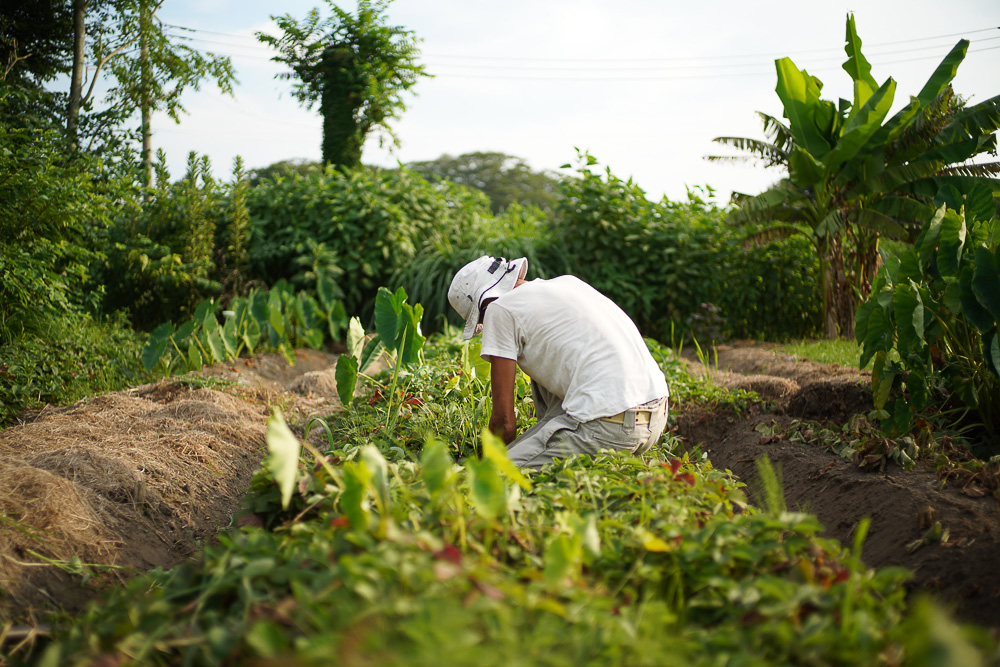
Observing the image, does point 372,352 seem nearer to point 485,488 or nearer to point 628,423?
point 628,423

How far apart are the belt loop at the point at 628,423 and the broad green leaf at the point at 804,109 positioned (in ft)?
21.7

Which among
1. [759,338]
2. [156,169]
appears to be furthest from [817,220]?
[156,169]

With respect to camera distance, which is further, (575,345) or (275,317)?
(275,317)

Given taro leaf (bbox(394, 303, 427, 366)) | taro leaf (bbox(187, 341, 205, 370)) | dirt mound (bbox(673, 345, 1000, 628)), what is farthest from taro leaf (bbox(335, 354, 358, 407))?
taro leaf (bbox(187, 341, 205, 370))

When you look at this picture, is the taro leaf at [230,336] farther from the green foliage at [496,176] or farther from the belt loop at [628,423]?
the green foliage at [496,176]

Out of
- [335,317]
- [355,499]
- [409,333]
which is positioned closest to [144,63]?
[335,317]

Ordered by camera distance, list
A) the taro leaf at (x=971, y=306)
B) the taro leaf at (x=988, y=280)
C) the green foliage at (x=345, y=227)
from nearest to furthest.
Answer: the taro leaf at (x=988, y=280), the taro leaf at (x=971, y=306), the green foliage at (x=345, y=227)

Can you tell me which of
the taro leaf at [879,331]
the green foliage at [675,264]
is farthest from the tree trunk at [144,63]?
the taro leaf at [879,331]

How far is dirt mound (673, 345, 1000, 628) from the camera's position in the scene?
1.95 m

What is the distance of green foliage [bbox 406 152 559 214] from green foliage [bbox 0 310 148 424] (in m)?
43.6

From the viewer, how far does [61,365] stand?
5082 mm

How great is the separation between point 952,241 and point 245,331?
5.58m

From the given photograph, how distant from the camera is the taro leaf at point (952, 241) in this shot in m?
3.10

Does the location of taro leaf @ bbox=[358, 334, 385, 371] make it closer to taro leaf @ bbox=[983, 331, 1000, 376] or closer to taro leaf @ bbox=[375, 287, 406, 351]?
taro leaf @ bbox=[375, 287, 406, 351]
